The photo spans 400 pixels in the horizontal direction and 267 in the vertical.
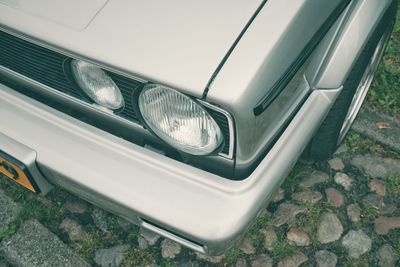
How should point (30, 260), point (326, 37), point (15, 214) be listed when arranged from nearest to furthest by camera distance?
point (326, 37) < point (30, 260) < point (15, 214)

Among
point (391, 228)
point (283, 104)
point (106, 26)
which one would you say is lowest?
point (391, 228)

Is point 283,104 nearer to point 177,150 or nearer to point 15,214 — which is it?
point 177,150

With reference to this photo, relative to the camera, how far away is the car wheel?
5.83ft

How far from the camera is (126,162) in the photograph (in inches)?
53.3

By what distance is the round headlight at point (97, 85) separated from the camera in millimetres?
1364

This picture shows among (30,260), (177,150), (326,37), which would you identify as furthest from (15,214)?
(326,37)

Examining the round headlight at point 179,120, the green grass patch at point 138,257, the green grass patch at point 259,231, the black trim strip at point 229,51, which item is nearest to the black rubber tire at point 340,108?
the green grass patch at point 259,231

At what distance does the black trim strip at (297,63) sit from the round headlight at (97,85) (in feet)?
1.57

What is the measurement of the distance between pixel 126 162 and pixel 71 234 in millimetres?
915

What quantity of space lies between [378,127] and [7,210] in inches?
80.6

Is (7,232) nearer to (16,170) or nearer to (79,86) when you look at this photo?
(16,170)

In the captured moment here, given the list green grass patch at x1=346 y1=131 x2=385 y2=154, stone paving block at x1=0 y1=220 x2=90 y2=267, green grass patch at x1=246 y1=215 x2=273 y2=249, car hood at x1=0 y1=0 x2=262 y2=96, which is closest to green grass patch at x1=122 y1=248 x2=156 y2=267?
stone paving block at x1=0 y1=220 x2=90 y2=267

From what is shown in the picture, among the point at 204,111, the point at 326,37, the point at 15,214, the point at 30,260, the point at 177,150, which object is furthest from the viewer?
the point at 15,214

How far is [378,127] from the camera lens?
2369mm
